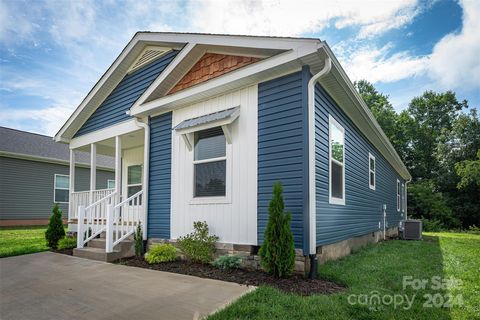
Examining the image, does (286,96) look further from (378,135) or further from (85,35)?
(85,35)

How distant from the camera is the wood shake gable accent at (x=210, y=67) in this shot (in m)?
5.84

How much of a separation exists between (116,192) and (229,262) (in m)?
4.02

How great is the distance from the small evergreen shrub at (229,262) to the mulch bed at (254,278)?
2.8 inches

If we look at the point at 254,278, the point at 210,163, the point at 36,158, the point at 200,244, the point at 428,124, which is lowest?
the point at 254,278

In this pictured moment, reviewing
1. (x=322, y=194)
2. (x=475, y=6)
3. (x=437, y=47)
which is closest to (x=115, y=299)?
(x=322, y=194)

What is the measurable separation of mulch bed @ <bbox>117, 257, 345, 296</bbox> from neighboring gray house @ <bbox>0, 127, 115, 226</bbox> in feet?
40.3

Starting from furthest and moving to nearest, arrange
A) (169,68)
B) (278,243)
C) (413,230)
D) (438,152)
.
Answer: (438,152), (413,230), (169,68), (278,243)

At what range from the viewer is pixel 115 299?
150 inches

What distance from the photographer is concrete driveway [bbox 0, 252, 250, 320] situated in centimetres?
337

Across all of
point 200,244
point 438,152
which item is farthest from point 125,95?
point 438,152

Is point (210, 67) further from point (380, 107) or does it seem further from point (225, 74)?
point (380, 107)

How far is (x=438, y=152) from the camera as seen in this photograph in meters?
25.4

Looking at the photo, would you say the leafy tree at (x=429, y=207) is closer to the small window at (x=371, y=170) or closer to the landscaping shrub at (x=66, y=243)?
the small window at (x=371, y=170)

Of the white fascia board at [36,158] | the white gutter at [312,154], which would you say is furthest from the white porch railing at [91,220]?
the white fascia board at [36,158]
